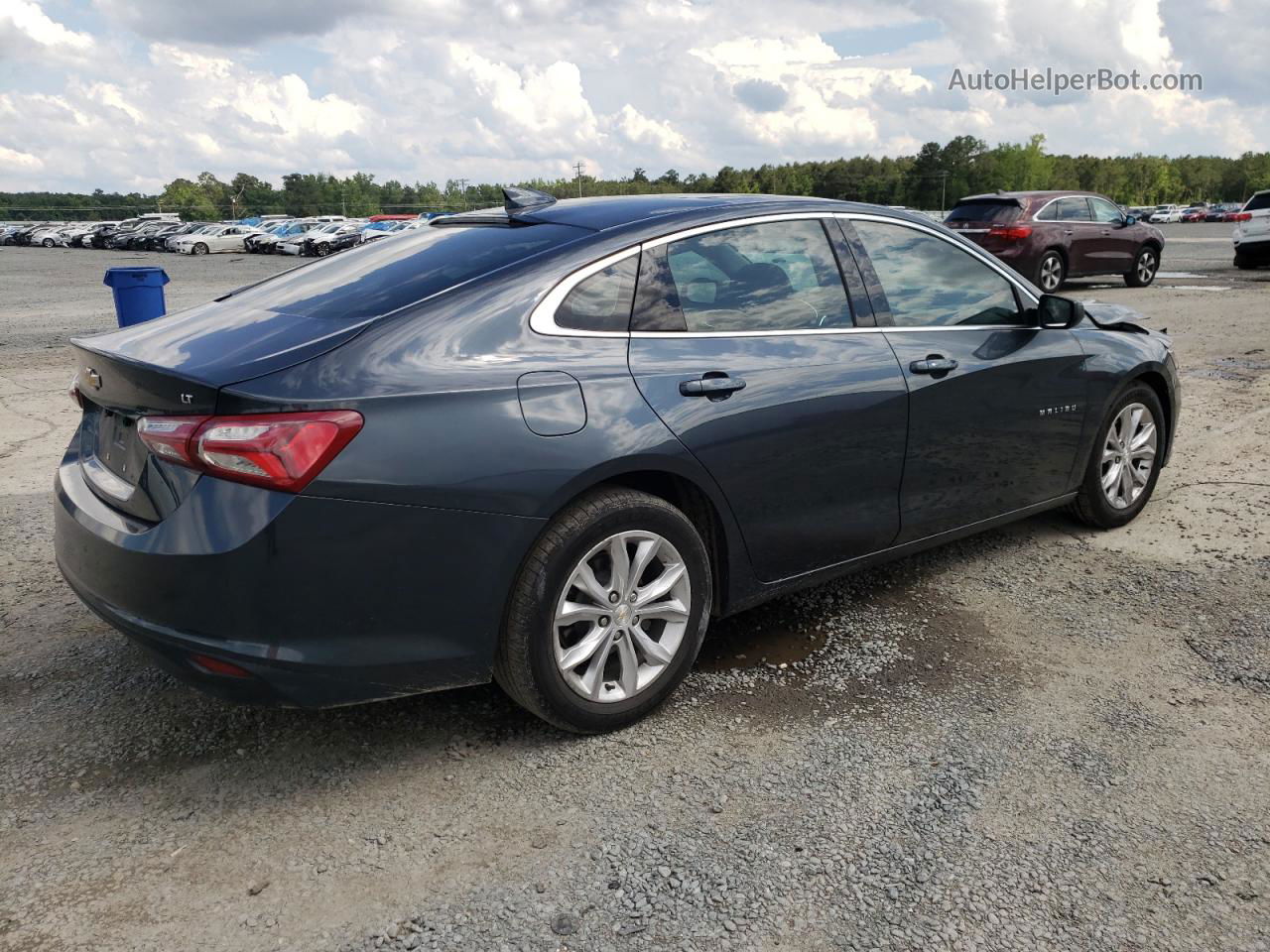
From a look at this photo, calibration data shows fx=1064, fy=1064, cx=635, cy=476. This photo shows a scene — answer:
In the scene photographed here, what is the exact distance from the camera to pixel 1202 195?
153 m

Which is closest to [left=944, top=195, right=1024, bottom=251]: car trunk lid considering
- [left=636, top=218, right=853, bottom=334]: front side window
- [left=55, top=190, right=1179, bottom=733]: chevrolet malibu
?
[left=55, top=190, right=1179, bottom=733]: chevrolet malibu

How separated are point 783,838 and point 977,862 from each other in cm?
47

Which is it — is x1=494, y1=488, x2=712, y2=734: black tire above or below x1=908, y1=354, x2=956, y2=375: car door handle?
below

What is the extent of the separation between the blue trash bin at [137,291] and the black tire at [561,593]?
22.2ft

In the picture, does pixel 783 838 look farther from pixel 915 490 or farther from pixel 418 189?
pixel 418 189

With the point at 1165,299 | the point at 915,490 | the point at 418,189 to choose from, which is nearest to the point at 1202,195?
the point at 418,189

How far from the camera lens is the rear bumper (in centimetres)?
262

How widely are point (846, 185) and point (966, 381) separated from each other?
131m

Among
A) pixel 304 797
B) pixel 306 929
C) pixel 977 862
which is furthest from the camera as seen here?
pixel 304 797

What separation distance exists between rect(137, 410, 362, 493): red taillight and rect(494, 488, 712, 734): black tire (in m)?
0.64

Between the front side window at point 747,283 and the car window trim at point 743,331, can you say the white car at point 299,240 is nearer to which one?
the car window trim at point 743,331

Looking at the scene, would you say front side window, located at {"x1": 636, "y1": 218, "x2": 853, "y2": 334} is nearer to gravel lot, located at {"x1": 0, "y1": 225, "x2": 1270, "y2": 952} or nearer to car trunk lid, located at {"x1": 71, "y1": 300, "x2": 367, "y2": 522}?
car trunk lid, located at {"x1": 71, "y1": 300, "x2": 367, "y2": 522}

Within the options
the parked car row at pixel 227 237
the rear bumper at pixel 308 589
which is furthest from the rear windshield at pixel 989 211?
the parked car row at pixel 227 237

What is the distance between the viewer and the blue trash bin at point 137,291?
8523 millimetres
